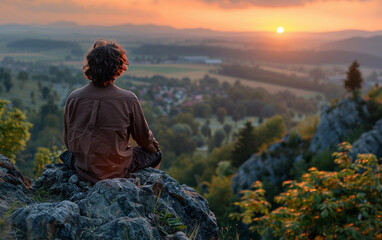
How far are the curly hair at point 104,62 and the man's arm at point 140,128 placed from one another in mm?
496

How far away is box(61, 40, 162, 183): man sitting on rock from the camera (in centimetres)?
448

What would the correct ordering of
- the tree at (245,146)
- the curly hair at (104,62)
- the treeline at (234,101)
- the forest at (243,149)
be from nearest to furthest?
the curly hair at (104,62)
the forest at (243,149)
the tree at (245,146)
the treeline at (234,101)

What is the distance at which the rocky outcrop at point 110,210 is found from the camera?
330 centimetres

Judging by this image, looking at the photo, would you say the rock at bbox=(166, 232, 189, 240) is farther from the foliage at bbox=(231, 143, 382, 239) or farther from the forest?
the foliage at bbox=(231, 143, 382, 239)

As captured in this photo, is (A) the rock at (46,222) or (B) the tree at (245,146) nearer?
(A) the rock at (46,222)

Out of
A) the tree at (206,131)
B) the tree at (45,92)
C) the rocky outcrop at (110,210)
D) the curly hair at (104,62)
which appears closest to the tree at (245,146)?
the rocky outcrop at (110,210)

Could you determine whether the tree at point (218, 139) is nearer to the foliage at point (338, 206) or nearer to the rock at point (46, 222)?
the foliage at point (338, 206)

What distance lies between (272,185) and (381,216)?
34.4m

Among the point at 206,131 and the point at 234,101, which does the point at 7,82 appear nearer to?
the point at 206,131

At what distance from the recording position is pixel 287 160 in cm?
4344

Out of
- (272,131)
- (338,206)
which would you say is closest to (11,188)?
(338,206)

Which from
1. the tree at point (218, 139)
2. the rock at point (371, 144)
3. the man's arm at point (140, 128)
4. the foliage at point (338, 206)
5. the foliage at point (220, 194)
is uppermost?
the man's arm at point (140, 128)

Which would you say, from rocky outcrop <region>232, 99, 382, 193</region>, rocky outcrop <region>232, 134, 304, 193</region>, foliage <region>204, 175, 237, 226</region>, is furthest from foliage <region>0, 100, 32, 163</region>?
foliage <region>204, 175, 237, 226</region>

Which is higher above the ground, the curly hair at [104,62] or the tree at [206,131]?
the curly hair at [104,62]
